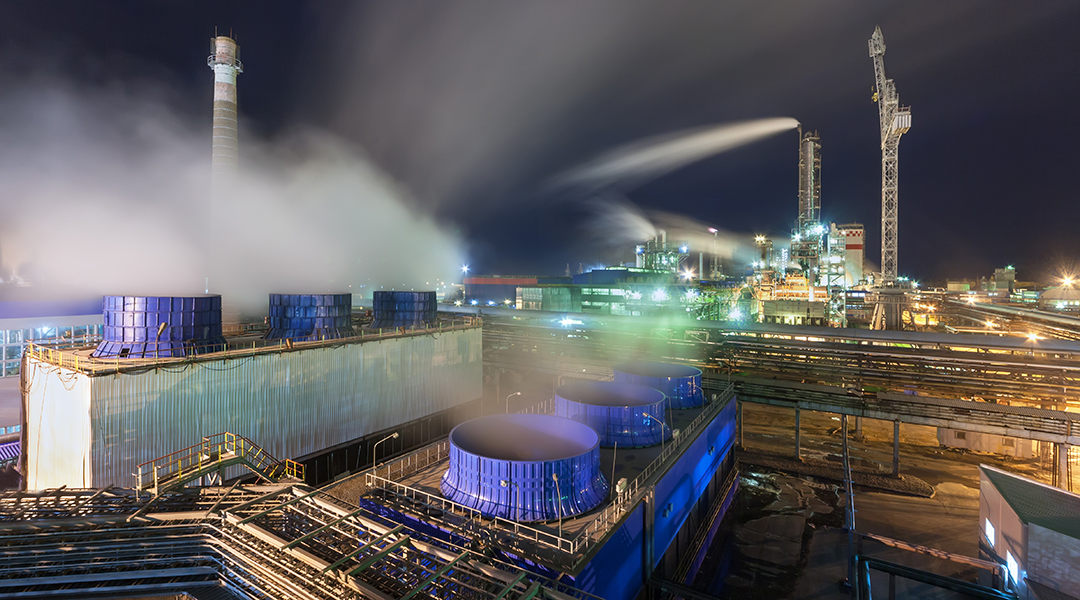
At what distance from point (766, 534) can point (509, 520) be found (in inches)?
538

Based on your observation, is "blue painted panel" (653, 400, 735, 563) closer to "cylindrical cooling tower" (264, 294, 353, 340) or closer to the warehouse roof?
the warehouse roof

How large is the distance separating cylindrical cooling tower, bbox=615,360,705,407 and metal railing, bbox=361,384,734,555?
13.8ft

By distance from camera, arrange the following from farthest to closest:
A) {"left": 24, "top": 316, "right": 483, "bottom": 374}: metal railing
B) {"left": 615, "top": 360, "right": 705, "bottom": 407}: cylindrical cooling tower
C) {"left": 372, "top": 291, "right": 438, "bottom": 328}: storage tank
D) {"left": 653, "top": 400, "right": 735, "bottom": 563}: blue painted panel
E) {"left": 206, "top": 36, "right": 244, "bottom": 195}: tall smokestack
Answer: {"left": 206, "top": 36, "right": 244, "bottom": 195}: tall smokestack < {"left": 372, "top": 291, "right": 438, "bottom": 328}: storage tank < {"left": 615, "top": 360, "right": 705, "bottom": 407}: cylindrical cooling tower < {"left": 24, "top": 316, "right": 483, "bottom": 374}: metal railing < {"left": 653, "top": 400, "right": 735, "bottom": 563}: blue painted panel

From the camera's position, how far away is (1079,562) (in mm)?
11109

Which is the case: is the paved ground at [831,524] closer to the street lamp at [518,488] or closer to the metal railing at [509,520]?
the metal railing at [509,520]

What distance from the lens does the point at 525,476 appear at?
10531 mm

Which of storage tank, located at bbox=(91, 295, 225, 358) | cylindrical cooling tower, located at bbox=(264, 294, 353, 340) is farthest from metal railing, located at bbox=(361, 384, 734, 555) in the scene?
cylindrical cooling tower, located at bbox=(264, 294, 353, 340)

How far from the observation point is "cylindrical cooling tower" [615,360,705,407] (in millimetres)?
20078

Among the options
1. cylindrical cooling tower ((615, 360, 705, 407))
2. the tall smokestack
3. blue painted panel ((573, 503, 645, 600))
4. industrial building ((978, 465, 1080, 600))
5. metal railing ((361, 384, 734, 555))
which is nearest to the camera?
blue painted panel ((573, 503, 645, 600))

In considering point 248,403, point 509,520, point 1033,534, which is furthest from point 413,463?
point 1033,534

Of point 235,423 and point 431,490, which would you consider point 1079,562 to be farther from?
point 235,423

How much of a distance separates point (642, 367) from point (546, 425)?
998cm

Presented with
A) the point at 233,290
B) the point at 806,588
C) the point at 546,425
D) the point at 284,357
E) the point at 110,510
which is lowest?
the point at 806,588

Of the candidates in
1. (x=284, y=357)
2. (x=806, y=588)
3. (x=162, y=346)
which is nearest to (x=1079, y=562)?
(x=806, y=588)
